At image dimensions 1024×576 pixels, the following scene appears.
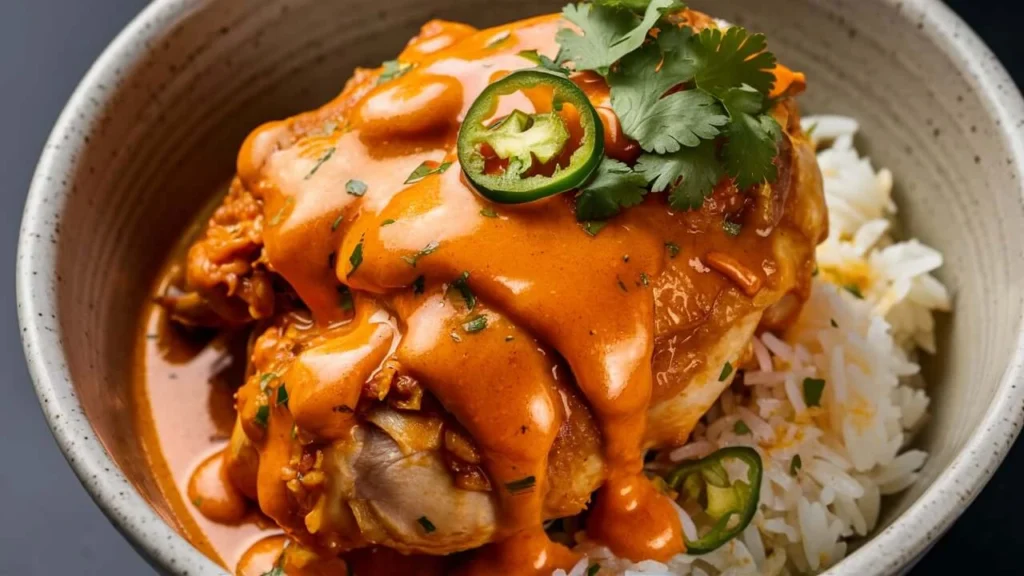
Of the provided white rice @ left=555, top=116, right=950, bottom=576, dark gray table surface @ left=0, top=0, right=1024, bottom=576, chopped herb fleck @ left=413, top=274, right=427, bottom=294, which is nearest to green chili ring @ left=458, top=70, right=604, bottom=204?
chopped herb fleck @ left=413, top=274, right=427, bottom=294

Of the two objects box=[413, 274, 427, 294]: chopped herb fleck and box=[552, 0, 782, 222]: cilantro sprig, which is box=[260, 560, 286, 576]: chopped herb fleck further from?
box=[552, 0, 782, 222]: cilantro sprig

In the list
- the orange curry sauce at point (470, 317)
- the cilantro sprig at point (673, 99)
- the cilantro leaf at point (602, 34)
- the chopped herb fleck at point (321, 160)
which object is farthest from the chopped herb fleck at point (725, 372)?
the chopped herb fleck at point (321, 160)

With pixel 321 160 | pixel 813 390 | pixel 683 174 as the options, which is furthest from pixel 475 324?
pixel 813 390

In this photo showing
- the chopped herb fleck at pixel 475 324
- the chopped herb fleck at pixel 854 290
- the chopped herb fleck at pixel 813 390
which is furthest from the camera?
the chopped herb fleck at pixel 854 290

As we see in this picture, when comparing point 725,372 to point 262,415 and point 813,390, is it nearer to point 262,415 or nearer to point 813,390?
point 813,390

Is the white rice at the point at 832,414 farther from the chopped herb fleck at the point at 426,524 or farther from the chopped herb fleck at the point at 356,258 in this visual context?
the chopped herb fleck at the point at 356,258

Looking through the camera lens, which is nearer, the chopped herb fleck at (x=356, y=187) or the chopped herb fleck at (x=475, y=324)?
the chopped herb fleck at (x=475, y=324)

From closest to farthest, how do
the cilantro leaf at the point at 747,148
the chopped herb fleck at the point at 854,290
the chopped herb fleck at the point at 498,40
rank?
the cilantro leaf at the point at 747,148
the chopped herb fleck at the point at 498,40
the chopped herb fleck at the point at 854,290

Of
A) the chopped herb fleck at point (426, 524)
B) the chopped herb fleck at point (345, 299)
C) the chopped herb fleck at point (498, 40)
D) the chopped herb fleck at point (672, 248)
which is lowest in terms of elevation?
the chopped herb fleck at point (426, 524)
